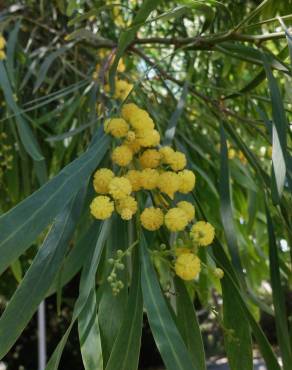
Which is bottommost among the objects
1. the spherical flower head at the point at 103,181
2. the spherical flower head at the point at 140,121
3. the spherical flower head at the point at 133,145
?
the spherical flower head at the point at 103,181

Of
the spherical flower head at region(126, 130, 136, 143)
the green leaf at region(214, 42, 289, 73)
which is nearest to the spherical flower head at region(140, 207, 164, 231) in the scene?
the spherical flower head at region(126, 130, 136, 143)

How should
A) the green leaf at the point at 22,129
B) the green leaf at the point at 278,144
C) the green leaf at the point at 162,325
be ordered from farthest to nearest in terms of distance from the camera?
the green leaf at the point at 22,129
the green leaf at the point at 278,144
the green leaf at the point at 162,325

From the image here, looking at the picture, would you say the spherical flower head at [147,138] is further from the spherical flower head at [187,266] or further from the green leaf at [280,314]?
the green leaf at [280,314]

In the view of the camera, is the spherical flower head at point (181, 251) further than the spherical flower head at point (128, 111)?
No

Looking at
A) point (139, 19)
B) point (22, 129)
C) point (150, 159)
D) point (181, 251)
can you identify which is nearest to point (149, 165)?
point (150, 159)

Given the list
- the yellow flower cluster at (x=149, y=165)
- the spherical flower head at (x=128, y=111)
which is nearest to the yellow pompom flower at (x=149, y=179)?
the yellow flower cluster at (x=149, y=165)

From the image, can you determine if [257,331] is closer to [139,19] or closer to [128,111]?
[128,111]
